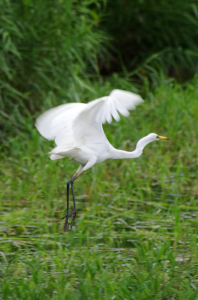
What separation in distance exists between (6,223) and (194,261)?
4.86ft

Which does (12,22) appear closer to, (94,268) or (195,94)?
(195,94)

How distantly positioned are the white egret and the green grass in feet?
1.27

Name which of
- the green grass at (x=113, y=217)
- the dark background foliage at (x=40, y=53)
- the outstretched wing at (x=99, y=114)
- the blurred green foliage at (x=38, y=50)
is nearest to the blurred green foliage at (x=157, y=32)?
the dark background foliage at (x=40, y=53)

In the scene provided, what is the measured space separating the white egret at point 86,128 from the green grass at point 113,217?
388 millimetres

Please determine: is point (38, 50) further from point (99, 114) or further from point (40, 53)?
point (99, 114)

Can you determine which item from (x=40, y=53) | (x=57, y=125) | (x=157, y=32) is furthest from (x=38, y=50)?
(x=157, y=32)

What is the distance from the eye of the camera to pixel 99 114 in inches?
126

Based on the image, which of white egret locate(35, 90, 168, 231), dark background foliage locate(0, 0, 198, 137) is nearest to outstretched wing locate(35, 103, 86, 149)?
white egret locate(35, 90, 168, 231)

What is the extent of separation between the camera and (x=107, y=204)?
435 cm

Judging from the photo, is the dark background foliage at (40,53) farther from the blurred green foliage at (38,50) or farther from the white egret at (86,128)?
the white egret at (86,128)

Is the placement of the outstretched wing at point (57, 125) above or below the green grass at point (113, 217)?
above

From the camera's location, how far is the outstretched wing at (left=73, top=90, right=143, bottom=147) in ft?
9.96

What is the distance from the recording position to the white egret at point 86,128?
10.1ft

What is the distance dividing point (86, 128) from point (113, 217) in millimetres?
958
